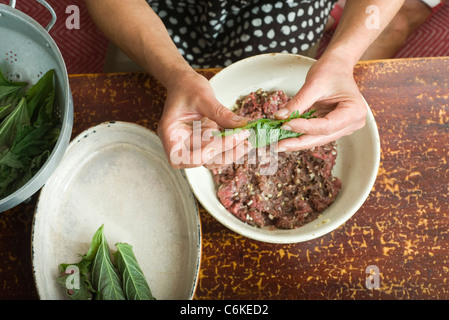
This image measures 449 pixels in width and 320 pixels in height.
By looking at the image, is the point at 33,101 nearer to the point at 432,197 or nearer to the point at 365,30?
the point at 365,30

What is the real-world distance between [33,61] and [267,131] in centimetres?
77

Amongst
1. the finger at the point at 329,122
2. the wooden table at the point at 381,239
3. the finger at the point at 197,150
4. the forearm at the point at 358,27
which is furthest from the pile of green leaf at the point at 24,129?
the forearm at the point at 358,27

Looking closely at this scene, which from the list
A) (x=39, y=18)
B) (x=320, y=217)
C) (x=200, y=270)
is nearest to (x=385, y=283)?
(x=320, y=217)

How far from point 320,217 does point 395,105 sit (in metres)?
0.49

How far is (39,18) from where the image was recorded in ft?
7.21

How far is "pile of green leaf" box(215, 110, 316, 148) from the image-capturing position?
93 centimetres

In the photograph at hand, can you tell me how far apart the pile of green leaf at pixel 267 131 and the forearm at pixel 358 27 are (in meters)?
0.26

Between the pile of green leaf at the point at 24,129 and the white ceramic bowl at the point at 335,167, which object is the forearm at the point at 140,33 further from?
the pile of green leaf at the point at 24,129

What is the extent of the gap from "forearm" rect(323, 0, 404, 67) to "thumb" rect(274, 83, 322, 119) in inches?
6.3

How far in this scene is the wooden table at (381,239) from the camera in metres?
1.12

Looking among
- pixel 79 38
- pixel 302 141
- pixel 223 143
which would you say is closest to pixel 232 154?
pixel 223 143

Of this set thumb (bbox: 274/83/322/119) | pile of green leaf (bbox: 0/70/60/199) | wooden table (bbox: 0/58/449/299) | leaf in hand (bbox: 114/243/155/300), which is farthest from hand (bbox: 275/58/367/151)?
pile of green leaf (bbox: 0/70/60/199)

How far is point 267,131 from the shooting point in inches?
38.0
